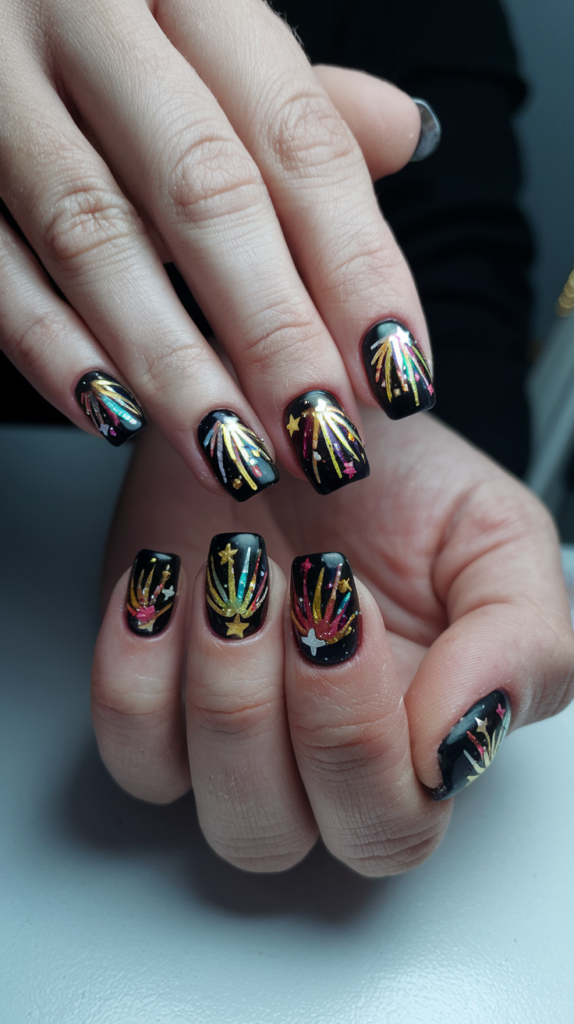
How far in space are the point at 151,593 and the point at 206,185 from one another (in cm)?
32

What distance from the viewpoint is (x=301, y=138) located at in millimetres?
524

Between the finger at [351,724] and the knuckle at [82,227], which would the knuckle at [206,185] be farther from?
the finger at [351,724]

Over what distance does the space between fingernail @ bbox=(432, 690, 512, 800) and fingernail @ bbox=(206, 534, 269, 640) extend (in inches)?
6.6

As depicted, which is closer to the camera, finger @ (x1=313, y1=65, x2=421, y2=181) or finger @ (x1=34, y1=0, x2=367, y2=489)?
finger @ (x1=34, y1=0, x2=367, y2=489)

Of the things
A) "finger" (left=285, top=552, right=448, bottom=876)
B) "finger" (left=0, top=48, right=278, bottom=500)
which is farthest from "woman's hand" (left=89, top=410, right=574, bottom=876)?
"finger" (left=0, top=48, right=278, bottom=500)

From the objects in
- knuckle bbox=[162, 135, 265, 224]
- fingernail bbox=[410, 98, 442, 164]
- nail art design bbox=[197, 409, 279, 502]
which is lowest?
nail art design bbox=[197, 409, 279, 502]

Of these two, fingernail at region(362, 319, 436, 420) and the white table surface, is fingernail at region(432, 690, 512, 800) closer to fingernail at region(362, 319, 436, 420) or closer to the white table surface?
the white table surface

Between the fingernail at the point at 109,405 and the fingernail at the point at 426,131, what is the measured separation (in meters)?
0.41

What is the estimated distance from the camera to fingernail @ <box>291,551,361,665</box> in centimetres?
47

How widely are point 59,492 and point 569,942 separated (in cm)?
75

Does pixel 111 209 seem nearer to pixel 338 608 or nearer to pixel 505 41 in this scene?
pixel 338 608

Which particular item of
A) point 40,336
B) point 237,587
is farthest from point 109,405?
point 237,587

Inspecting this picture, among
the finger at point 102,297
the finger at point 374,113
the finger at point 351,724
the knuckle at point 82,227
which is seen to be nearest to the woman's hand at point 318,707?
the finger at point 351,724

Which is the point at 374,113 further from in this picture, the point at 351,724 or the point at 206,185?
the point at 351,724
